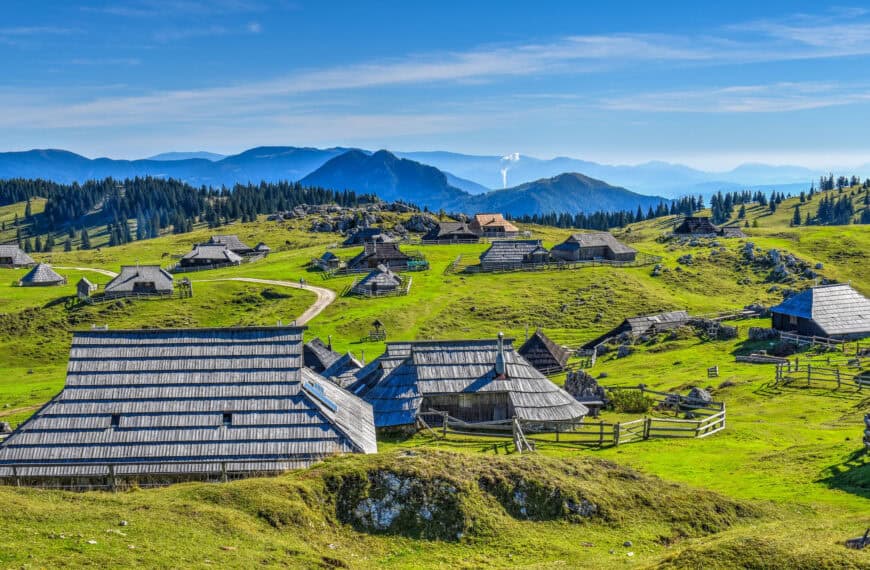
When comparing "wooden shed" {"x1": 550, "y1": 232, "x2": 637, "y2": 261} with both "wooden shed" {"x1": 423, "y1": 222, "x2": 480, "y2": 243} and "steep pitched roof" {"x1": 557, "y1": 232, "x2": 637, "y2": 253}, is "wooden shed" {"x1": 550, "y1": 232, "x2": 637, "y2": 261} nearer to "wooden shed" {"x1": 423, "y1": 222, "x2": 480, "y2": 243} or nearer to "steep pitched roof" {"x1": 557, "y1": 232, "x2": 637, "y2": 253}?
"steep pitched roof" {"x1": 557, "y1": 232, "x2": 637, "y2": 253}

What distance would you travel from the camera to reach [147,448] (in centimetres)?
2766

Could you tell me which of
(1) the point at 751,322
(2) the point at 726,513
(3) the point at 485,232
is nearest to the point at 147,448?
(2) the point at 726,513

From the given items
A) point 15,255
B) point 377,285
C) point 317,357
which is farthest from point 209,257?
point 317,357

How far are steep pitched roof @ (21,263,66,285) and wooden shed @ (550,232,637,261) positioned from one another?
7469 centimetres

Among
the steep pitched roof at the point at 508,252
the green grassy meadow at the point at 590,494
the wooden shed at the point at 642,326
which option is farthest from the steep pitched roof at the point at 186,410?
the steep pitched roof at the point at 508,252

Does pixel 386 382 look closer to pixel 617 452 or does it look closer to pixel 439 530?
pixel 617 452

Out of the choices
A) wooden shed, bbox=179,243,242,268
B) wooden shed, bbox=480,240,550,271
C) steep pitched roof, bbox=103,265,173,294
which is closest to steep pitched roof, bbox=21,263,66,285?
steep pitched roof, bbox=103,265,173,294

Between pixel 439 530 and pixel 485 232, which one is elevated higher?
pixel 485 232

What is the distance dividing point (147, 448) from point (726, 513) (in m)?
20.8

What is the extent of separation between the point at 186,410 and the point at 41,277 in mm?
91415

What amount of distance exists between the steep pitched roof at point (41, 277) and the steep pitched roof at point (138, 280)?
17694 millimetres

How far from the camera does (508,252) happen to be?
11206 cm

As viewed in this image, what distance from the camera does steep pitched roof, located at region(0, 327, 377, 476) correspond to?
2734 centimetres

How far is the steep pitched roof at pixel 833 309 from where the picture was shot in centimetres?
5912
